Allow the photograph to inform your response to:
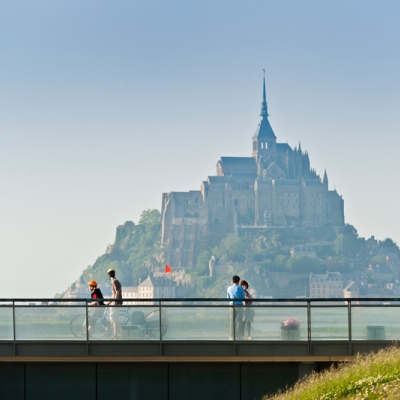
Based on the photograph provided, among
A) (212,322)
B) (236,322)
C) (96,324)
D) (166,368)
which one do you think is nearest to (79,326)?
(96,324)

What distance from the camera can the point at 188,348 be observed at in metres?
16.2

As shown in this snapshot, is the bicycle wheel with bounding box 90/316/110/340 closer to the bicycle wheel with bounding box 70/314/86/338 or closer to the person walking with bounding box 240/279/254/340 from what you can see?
the bicycle wheel with bounding box 70/314/86/338

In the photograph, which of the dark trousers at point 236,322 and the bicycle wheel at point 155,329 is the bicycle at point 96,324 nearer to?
the bicycle wheel at point 155,329

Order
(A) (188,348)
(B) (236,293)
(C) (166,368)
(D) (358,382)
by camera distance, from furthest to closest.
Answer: (B) (236,293)
(A) (188,348)
(C) (166,368)
(D) (358,382)

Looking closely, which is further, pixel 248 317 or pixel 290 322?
pixel 248 317

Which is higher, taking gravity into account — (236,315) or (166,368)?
(236,315)

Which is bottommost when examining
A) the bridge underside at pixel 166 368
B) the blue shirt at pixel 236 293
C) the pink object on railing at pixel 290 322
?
the bridge underside at pixel 166 368

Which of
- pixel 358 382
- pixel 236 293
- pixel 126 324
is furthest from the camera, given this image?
pixel 236 293

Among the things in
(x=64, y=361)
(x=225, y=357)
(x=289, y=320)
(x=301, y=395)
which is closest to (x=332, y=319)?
(x=289, y=320)

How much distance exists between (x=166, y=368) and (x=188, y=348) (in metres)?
0.42

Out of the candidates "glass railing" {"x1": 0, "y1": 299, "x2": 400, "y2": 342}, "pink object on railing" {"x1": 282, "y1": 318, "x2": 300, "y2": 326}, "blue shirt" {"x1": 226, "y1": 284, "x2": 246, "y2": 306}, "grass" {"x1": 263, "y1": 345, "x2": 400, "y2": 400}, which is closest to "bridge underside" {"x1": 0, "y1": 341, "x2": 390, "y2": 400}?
"glass railing" {"x1": 0, "y1": 299, "x2": 400, "y2": 342}

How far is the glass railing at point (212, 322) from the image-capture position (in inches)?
636

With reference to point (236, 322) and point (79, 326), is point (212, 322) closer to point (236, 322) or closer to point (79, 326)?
point (236, 322)

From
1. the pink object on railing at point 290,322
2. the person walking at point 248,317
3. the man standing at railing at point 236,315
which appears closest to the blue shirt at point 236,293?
the man standing at railing at point 236,315
